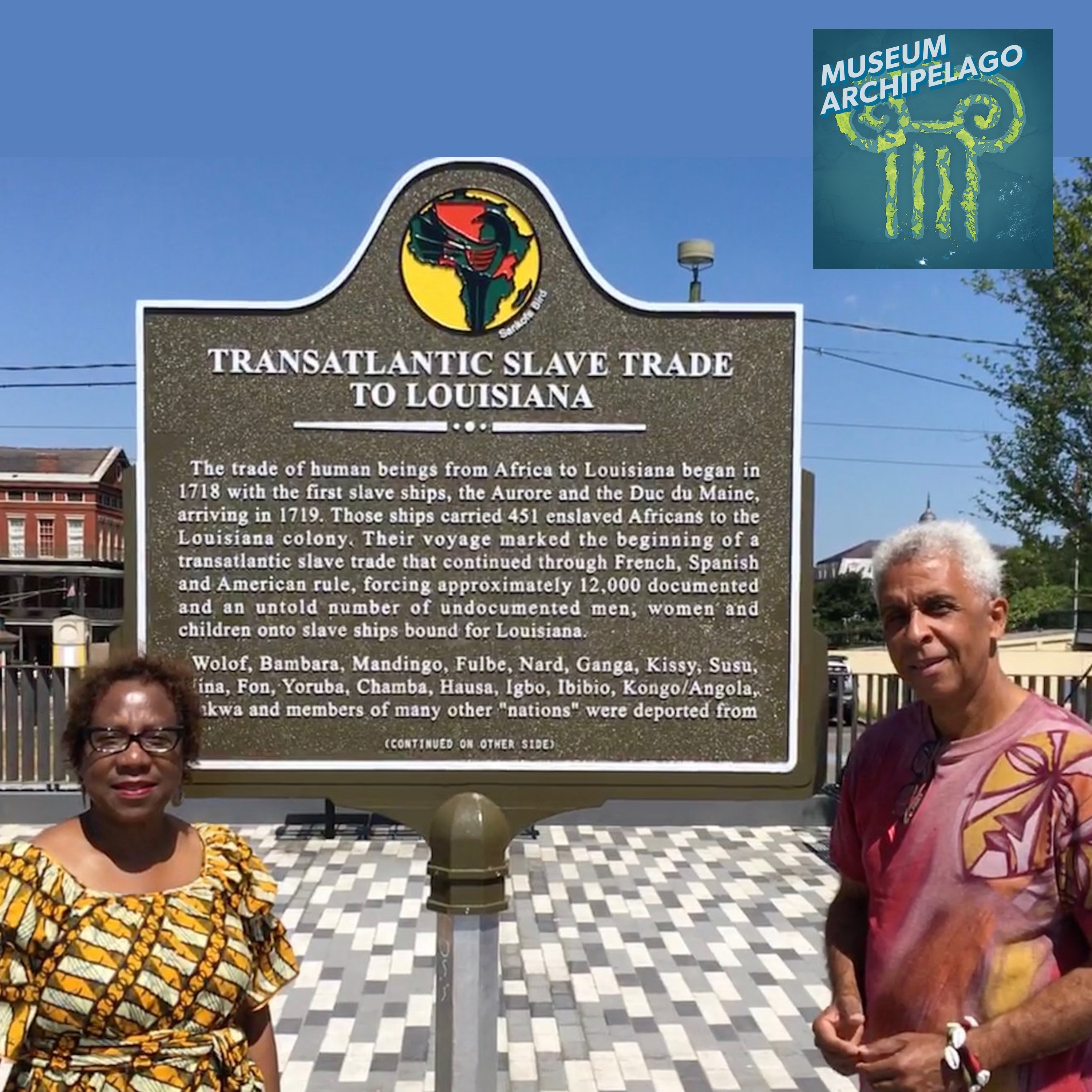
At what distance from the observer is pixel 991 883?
1.89 meters

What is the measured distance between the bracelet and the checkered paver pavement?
9.05ft

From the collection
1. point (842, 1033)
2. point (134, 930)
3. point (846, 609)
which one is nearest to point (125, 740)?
point (134, 930)

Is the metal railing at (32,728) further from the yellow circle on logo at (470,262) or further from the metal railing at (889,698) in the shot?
the yellow circle on logo at (470,262)

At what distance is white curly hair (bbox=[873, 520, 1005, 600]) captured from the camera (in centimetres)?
197

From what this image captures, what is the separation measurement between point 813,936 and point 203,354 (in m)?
5.20

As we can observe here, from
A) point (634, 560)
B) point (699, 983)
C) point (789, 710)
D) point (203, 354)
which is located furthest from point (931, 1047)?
point (699, 983)

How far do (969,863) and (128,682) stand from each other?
5.90 feet

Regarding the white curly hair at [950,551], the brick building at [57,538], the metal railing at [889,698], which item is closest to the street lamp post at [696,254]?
the metal railing at [889,698]

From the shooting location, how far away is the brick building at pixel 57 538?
40188 millimetres

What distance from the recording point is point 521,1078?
438 cm

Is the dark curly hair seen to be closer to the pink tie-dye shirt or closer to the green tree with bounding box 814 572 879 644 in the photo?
the pink tie-dye shirt

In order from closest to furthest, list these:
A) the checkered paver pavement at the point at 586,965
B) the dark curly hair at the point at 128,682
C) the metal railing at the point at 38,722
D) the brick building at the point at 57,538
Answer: the dark curly hair at the point at 128,682 → the checkered paver pavement at the point at 586,965 → the metal railing at the point at 38,722 → the brick building at the point at 57,538

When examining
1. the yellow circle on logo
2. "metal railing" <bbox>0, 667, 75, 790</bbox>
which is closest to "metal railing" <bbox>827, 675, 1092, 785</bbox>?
the yellow circle on logo

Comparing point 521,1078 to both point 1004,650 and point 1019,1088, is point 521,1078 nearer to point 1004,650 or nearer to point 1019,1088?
point 1019,1088
